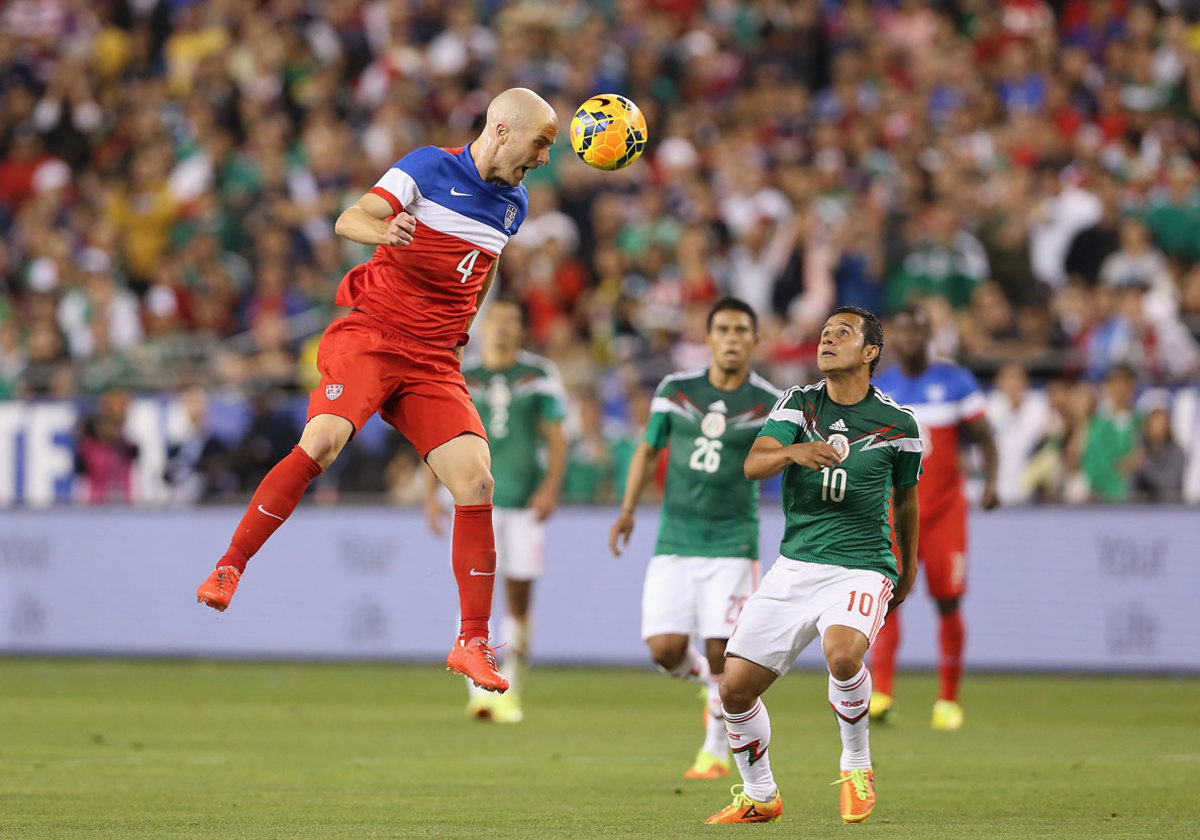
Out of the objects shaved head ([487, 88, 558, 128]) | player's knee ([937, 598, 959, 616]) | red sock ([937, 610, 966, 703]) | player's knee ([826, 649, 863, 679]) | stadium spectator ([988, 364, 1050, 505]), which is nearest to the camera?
player's knee ([826, 649, 863, 679])

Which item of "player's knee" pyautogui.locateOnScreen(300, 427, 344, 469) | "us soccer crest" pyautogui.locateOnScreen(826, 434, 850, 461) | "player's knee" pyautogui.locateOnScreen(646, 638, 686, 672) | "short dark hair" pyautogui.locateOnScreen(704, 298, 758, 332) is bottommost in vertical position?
"player's knee" pyautogui.locateOnScreen(646, 638, 686, 672)

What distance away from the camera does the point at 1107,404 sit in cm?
1644

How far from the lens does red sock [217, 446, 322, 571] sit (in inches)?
330

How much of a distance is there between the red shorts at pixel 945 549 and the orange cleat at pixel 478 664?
549 centimetres

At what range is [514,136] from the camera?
8.40 m

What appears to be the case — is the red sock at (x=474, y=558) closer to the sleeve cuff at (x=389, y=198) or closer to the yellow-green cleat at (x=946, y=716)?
the sleeve cuff at (x=389, y=198)

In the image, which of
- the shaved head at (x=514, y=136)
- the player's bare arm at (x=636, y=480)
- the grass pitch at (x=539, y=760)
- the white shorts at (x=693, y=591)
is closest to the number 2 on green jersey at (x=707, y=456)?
the player's bare arm at (x=636, y=480)

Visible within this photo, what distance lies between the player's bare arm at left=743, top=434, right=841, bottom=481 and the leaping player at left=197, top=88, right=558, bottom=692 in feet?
4.39

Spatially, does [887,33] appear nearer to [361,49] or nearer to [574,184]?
[574,184]

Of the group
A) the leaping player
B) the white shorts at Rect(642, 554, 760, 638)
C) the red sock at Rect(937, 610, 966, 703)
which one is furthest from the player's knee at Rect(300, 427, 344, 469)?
the red sock at Rect(937, 610, 966, 703)

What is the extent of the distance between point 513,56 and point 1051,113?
647 centimetres

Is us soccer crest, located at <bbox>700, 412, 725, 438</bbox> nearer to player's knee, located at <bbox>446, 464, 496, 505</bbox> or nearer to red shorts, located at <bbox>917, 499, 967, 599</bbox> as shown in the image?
player's knee, located at <bbox>446, 464, 496, 505</bbox>

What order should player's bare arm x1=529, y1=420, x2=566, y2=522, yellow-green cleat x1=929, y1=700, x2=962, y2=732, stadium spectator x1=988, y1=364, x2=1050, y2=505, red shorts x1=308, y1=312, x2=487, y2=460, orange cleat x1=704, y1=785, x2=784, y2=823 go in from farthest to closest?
stadium spectator x1=988, y1=364, x2=1050, y2=505, player's bare arm x1=529, y1=420, x2=566, y2=522, yellow-green cleat x1=929, y1=700, x2=962, y2=732, red shorts x1=308, y1=312, x2=487, y2=460, orange cleat x1=704, y1=785, x2=784, y2=823

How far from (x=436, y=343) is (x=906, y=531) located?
2.35m
